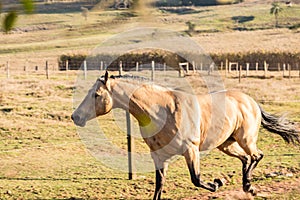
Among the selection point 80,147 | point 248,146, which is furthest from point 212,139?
point 80,147

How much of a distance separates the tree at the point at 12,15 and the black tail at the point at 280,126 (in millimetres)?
7226

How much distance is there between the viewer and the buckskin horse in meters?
6.82

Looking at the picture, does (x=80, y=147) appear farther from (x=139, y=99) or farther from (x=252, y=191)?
(x=139, y=99)

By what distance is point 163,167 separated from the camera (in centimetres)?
719

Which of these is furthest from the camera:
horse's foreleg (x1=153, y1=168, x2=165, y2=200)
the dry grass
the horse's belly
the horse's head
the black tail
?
the dry grass

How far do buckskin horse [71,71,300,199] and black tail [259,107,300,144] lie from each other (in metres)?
0.70

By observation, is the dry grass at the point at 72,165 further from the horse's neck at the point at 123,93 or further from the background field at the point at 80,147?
the horse's neck at the point at 123,93

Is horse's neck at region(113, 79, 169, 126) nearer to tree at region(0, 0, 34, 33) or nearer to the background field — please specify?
the background field

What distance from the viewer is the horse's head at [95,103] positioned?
6.78 metres

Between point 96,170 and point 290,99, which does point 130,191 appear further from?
point 290,99

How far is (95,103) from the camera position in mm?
6816

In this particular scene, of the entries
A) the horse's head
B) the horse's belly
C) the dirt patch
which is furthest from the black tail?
the horse's head

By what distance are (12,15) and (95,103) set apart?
18.3 feet

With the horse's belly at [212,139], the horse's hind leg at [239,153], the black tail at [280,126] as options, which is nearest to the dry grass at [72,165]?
the horse's hind leg at [239,153]
